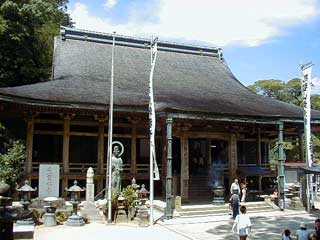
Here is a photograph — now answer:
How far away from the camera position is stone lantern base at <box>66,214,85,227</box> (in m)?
14.7

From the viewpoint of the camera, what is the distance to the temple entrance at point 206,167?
858 inches

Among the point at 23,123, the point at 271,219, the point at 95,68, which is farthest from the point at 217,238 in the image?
the point at 95,68

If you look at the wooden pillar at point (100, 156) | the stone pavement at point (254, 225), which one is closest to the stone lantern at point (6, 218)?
the stone pavement at point (254, 225)

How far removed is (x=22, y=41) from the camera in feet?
87.9

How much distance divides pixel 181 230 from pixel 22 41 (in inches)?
734

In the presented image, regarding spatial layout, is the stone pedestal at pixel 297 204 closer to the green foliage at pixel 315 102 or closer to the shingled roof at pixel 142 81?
the shingled roof at pixel 142 81

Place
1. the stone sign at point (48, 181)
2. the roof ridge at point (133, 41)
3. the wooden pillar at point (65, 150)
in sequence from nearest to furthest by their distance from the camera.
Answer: the stone sign at point (48, 181) < the wooden pillar at point (65, 150) < the roof ridge at point (133, 41)

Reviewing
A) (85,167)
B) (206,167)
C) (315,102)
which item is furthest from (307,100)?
(315,102)

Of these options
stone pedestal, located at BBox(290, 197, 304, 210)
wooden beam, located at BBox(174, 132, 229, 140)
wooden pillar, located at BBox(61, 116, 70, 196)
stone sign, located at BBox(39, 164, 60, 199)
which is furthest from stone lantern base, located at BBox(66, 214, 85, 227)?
stone pedestal, located at BBox(290, 197, 304, 210)

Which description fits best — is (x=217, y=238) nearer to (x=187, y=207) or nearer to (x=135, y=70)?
(x=187, y=207)

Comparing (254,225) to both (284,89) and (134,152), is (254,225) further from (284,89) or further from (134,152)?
(284,89)

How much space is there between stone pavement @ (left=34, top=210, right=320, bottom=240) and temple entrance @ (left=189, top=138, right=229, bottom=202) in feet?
15.2

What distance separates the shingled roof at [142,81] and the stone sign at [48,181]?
322 cm

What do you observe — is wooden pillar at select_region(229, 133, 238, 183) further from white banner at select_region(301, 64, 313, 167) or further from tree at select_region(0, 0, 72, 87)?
tree at select_region(0, 0, 72, 87)
